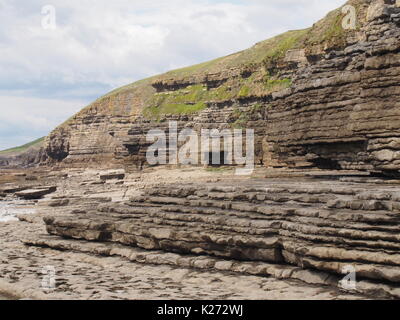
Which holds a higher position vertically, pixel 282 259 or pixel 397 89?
pixel 397 89

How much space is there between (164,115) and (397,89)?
58937 mm

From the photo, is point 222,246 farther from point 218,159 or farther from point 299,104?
point 218,159

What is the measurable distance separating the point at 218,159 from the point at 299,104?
88.4 feet

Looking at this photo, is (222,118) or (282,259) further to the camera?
(222,118)

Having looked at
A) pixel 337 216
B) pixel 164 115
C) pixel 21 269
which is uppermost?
pixel 164 115

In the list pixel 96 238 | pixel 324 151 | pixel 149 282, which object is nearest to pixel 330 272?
pixel 149 282

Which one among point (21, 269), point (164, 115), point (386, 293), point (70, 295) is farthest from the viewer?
point (164, 115)

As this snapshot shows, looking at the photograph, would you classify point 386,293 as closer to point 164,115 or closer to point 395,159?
point 395,159

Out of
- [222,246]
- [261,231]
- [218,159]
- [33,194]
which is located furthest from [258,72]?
[261,231]

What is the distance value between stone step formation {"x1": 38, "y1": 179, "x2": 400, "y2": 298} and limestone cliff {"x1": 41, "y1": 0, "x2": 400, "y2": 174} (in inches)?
117

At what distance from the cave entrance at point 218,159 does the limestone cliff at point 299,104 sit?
353cm

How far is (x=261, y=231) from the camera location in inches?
546

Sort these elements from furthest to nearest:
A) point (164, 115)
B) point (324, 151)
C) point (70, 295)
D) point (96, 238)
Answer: point (164, 115), point (324, 151), point (96, 238), point (70, 295)

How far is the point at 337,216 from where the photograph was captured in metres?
12.4
